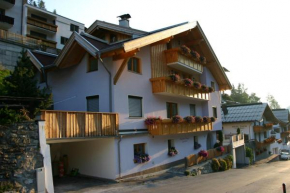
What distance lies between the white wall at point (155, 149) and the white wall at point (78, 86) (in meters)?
2.80

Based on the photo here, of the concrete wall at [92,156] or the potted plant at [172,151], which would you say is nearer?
the concrete wall at [92,156]

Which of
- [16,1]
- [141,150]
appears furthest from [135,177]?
[16,1]

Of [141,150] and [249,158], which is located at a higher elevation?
[141,150]

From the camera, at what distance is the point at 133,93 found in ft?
57.8

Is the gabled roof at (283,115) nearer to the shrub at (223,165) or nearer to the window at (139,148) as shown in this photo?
the shrub at (223,165)

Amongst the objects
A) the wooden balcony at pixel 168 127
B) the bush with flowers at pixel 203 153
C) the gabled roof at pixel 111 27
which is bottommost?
the bush with flowers at pixel 203 153

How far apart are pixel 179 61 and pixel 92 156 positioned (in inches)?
399

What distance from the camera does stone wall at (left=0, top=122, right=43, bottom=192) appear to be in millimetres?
9914

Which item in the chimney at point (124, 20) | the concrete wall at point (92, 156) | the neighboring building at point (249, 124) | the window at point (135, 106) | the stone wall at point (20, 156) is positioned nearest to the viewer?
the stone wall at point (20, 156)

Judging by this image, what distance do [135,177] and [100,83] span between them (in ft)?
21.0

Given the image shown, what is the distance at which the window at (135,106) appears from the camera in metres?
17.5

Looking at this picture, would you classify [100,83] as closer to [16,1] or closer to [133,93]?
[133,93]

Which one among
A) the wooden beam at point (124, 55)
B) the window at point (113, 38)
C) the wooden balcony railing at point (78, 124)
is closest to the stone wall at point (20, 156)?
the wooden balcony railing at point (78, 124)

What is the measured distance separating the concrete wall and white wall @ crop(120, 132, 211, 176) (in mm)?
793
